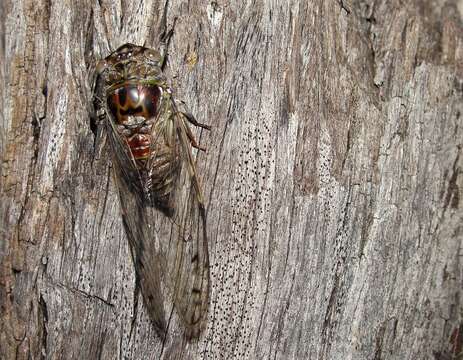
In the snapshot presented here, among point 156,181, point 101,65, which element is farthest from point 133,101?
point 156,181

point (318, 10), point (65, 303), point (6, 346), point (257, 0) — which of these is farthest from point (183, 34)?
point (6, 346)

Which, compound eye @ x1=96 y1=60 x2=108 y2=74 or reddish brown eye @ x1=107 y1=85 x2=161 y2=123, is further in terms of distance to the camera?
reddish brown eye @ x1=107 y1=85 x2=161 y2=123

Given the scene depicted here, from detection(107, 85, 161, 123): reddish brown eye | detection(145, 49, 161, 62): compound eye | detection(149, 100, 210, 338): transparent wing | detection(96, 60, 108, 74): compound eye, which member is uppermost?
detection(145, 49, 161, 62): compound eye

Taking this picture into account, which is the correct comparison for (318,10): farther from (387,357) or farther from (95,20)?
(387,357)

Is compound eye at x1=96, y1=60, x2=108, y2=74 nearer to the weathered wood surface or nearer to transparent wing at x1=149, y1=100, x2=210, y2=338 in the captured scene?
the weathered wood surface

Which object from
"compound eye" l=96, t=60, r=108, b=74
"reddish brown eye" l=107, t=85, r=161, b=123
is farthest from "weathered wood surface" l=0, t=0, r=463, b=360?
"reddish brown eye" l=107, t=85, r=161, b=123

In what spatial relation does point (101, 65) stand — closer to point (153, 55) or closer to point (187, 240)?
point (153, 55)

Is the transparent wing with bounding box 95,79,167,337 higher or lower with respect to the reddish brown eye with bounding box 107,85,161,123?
lower
